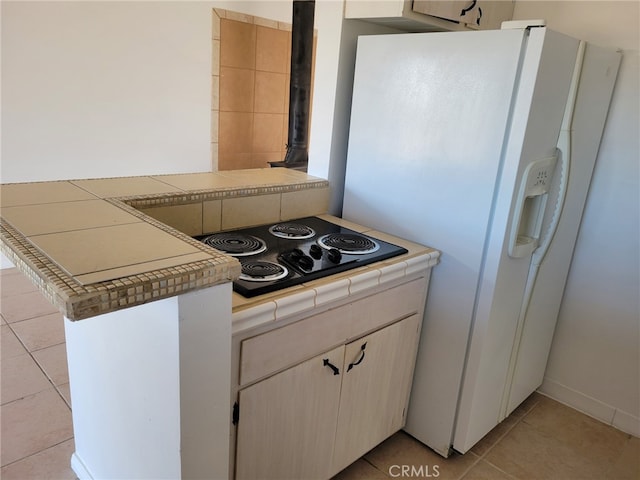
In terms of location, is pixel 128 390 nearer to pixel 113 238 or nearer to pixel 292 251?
pixel 113 238

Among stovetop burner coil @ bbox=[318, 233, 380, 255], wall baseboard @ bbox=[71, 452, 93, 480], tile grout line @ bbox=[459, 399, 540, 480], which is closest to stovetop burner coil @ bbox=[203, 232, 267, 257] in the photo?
stovetop burner coil @ bbox=[318, 233, 380, 255]

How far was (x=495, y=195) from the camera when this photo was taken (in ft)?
A: 4.86

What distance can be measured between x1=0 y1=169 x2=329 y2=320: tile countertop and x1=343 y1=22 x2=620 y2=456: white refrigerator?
1.67 ft

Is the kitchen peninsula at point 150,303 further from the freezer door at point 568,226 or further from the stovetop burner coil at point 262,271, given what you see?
the freezer door at point 568,226

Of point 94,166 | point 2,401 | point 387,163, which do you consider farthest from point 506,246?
point 94,166

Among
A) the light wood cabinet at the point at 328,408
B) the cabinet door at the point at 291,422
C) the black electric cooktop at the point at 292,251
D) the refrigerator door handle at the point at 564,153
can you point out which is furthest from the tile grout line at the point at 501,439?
the black electric cooktop at the point at 292,251

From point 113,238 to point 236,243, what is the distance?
482mm

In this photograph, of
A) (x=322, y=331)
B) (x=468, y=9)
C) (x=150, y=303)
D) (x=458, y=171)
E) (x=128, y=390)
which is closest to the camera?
(x=150, y=303)

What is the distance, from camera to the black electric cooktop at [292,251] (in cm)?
122

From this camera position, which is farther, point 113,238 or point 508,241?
point 508,241

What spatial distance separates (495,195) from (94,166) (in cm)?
276

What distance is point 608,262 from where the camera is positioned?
6.48ft

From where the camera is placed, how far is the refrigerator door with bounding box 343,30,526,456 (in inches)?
56.9

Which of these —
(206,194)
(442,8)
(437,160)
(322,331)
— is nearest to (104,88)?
(206,194)
